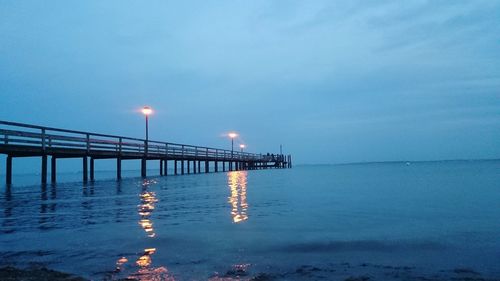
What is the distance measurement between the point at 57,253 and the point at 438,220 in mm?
7005

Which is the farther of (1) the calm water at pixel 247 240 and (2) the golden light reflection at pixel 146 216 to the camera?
(2) the golden light reflection at pixel 146 216

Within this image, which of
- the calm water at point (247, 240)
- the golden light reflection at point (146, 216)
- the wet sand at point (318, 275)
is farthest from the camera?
the golden light reflection at point (146, 216)

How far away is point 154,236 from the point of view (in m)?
6.58

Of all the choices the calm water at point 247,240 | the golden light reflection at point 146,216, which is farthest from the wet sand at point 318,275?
the golden light reflection at point 146,216

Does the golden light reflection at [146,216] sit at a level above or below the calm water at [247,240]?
above

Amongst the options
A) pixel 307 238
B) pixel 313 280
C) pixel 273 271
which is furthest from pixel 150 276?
pixel 307 238

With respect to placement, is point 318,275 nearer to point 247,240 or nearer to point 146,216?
point 247,240

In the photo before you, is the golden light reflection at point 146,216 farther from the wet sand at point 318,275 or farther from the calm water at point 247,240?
the wet sand at point 318,275

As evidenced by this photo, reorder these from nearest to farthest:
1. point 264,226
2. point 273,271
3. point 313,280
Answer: point 313,280 < point 273,271 < point 264,226

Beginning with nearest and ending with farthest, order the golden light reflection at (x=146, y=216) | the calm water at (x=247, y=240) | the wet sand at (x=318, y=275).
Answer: the wet sand at (x=318, y=275) < the calm water at (x=247, y=240) < the golden light reflection at (x=146, y=216)

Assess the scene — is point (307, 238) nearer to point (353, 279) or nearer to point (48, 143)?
point (353, 279)

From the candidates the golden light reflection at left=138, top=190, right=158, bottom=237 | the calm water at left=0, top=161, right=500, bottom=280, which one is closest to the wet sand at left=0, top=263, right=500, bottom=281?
the calm water at left=0, top=161, right=500, bottom=280

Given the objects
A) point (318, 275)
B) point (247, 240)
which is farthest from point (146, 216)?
point (318, 275)

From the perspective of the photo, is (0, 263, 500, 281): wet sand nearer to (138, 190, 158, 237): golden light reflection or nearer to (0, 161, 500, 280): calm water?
(0, 161, 500, 280): calm water
